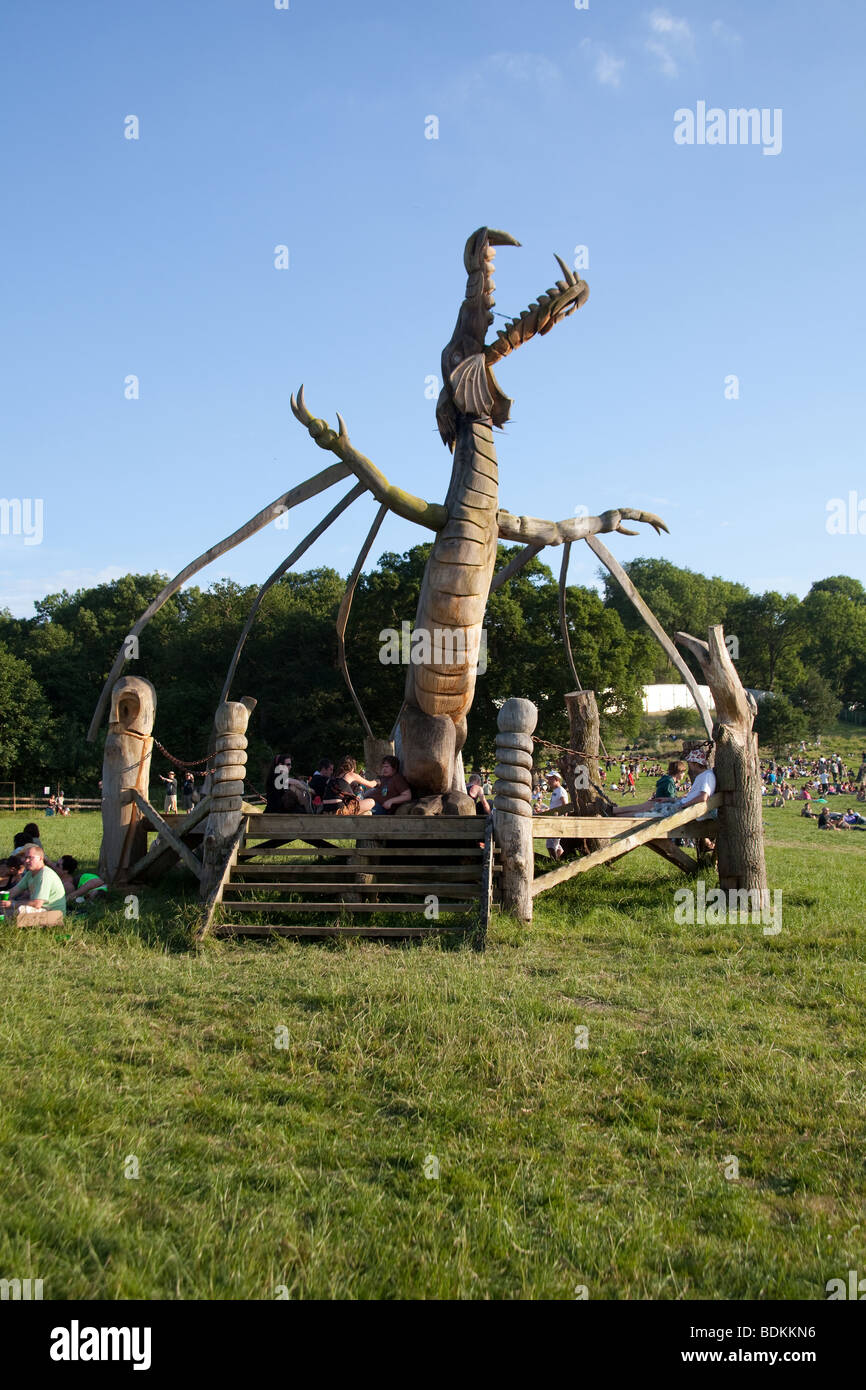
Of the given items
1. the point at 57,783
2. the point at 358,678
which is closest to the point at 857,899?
the point at 358,678

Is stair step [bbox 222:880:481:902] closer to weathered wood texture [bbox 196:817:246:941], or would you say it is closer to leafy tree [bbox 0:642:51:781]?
weathered wood texture [bbox 196:817:246:941]

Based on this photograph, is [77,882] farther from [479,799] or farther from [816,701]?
[816,701]

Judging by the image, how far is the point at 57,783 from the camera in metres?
43.3

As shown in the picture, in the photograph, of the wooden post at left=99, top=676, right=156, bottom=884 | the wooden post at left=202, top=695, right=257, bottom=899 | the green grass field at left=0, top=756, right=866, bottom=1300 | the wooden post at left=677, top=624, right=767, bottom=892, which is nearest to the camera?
the green grass field at left=0, top=756, right=866, bottom=1300

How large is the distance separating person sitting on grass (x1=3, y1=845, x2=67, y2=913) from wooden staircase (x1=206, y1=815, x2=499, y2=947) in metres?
1.54

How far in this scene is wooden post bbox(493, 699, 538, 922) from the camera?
9312 mm

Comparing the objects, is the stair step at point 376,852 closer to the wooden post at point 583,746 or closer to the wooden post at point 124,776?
the wooden post at point 124,776

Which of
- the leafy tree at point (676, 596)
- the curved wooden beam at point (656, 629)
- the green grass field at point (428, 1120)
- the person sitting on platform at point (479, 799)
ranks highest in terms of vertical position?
the leafy tree at point (676, 596)

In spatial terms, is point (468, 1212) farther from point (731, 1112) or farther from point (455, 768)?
point (455, 768)

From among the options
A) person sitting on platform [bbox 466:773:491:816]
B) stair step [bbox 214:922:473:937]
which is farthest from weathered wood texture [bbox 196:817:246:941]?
person sitting on platform [bbox 466:773:491:816]

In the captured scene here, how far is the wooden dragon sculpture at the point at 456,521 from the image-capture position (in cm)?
1023

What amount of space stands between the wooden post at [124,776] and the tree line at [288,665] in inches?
523

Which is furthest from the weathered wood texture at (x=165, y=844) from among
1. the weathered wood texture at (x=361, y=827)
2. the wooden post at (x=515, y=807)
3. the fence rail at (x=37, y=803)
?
the fence rail at (x=37, y=803)

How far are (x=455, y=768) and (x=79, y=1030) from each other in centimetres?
602
